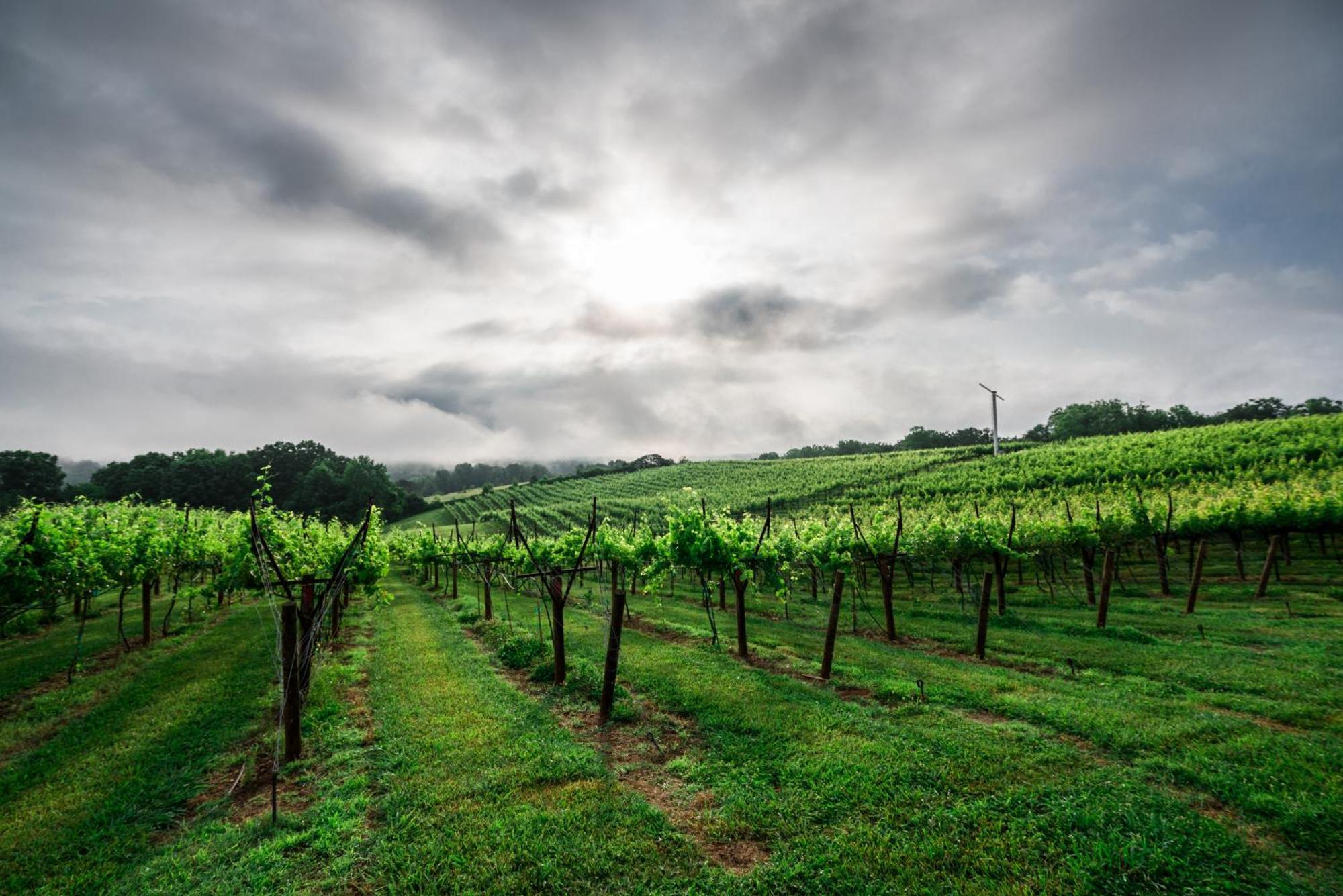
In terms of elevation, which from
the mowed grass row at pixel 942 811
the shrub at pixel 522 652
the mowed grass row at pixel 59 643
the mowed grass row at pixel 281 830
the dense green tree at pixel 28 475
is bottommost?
the mowed grass row at pixel 59 643

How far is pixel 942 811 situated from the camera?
640cm

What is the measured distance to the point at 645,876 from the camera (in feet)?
18.1

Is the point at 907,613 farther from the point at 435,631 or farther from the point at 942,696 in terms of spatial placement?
the point at 435,631

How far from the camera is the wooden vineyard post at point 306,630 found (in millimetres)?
9461

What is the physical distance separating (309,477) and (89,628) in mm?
98202

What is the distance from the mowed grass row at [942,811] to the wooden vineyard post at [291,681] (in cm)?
656

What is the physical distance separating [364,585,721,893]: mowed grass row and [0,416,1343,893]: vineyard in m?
0.05

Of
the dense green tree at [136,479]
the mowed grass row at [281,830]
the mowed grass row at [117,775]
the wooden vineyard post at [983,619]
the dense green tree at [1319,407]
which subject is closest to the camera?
the mowed grass row at [281,830]

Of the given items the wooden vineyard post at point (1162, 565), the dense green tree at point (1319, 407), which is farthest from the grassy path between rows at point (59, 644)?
the dense green tree at point (1319, 407)

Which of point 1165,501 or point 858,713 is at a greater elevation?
point 1165,501

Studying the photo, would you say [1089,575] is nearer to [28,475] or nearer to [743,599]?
[743,599]

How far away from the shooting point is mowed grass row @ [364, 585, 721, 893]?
5.56 meters

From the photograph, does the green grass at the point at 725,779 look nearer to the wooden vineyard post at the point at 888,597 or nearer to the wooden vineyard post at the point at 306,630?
the wooden vineyard post at the point at 306,630

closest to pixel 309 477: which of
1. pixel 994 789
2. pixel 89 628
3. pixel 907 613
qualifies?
pixel 89 628
